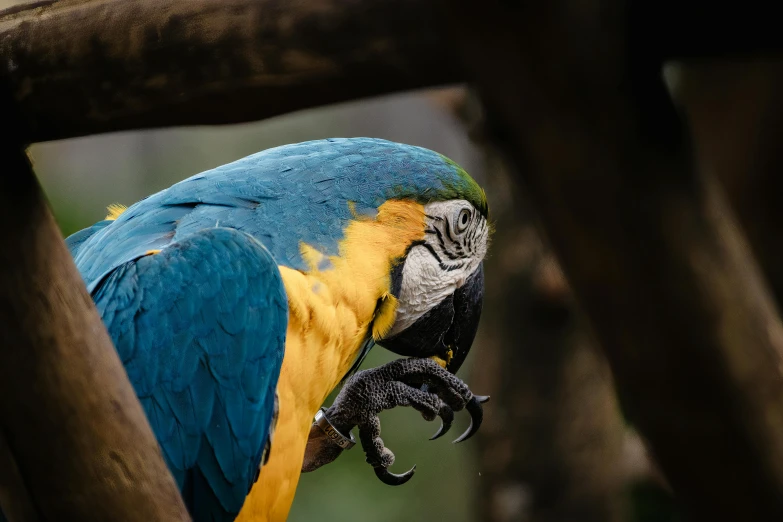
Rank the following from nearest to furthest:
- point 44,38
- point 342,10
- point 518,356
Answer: point 342,10
point 44,38
point 518,356

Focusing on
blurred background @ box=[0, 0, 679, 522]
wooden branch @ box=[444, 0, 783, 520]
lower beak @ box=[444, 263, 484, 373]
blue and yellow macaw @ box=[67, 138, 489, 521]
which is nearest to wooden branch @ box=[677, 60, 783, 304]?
blurred background @ box=[0, 0, 679, 522]

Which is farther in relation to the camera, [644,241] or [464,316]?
[464,316]

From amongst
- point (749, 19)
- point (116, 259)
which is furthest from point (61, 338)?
point (749, 19)

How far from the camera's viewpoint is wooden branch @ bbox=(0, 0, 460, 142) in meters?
0.57

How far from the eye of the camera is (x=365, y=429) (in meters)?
1.68

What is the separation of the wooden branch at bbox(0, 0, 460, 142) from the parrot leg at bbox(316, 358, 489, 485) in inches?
39.6

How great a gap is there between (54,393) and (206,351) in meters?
0.46

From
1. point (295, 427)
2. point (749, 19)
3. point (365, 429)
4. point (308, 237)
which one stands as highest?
point (749, 19)

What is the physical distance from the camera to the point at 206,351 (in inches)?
50.7

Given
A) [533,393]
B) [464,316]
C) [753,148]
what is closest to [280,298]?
[464,316]

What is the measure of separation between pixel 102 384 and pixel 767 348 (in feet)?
2.18

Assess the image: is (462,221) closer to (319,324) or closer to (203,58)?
(319,324)

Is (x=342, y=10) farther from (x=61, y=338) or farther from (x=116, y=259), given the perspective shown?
(x=116, y=259)

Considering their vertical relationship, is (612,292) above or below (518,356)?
above
